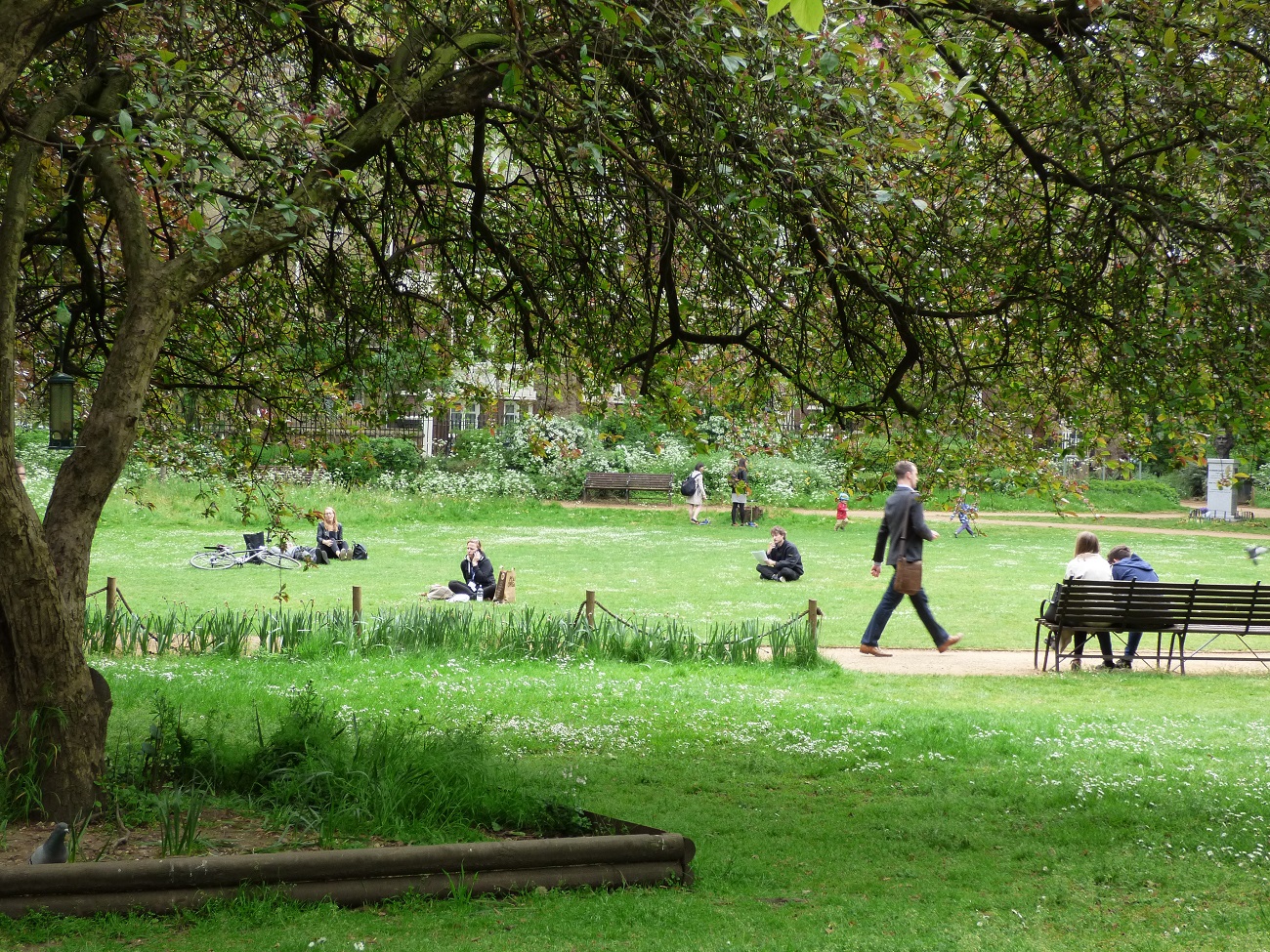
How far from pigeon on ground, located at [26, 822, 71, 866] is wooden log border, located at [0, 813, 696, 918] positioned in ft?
→ 0.40

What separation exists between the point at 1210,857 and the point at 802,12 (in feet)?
16.5

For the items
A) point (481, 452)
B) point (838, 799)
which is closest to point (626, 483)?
point (481, 452)

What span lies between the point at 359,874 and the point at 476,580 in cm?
1099

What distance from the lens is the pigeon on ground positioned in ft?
14.1

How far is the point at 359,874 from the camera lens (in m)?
4.55

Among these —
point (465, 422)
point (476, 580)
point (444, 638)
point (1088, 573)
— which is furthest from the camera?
point (465, 422)

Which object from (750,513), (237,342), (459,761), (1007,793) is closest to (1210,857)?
(1007,793)

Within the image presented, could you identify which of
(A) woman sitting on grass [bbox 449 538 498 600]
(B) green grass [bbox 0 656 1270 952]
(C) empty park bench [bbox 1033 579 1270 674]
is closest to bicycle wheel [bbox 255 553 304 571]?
(A) woman sitting on grass [bbox 449 538 498 600]

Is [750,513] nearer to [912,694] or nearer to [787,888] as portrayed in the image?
[912,694]

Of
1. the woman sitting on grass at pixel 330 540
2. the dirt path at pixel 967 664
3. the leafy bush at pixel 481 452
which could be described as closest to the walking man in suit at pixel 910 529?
the dirt path at pixel 967 664

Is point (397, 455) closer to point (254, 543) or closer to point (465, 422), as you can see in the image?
point (465, 422)

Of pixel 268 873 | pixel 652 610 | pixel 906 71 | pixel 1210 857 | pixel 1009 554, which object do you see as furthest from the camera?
pixel 1009 554

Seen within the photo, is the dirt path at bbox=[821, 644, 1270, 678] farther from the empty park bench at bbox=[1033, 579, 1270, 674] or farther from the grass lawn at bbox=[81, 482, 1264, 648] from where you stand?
the grass lawn at bbox=[81, 482, 1264, 648]

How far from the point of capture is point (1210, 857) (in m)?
5.37
